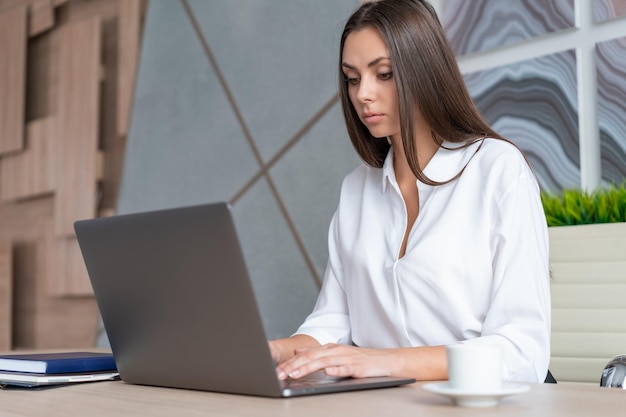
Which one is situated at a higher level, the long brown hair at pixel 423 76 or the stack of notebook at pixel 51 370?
the long brown hair at pixel 423 76

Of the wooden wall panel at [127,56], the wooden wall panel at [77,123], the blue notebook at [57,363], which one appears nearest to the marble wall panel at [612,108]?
the blue notebook at [57,363]

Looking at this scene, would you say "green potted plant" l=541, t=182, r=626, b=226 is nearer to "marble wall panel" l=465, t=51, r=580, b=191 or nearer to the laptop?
"marble wall panel" l=465, t=51, r=580, b=191

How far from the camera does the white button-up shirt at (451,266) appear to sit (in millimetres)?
1404

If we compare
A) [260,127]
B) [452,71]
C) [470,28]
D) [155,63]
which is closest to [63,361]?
[452,71]

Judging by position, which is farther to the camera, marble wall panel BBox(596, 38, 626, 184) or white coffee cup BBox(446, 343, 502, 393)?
marble wall panel BBox(596, 38, 626, 184)

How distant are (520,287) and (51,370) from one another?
2.47 ft

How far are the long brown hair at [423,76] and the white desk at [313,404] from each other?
0.67 meters

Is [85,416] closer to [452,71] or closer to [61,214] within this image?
[452,71]

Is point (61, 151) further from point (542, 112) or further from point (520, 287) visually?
point (520, 287)

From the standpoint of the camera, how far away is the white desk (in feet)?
2.85

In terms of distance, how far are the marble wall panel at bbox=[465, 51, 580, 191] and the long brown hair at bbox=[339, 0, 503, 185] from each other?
2.70 ft

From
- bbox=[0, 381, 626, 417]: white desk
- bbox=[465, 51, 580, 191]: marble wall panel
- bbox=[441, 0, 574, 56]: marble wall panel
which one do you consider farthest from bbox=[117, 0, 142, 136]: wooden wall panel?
bbox=[0, 381, 626, 417]: white desk

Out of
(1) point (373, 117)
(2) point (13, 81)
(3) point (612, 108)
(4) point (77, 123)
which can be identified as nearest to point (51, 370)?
(1) point (373, 117)

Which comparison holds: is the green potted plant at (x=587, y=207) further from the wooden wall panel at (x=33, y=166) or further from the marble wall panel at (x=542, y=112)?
the wooden wall panel at (x=33, y=166)
